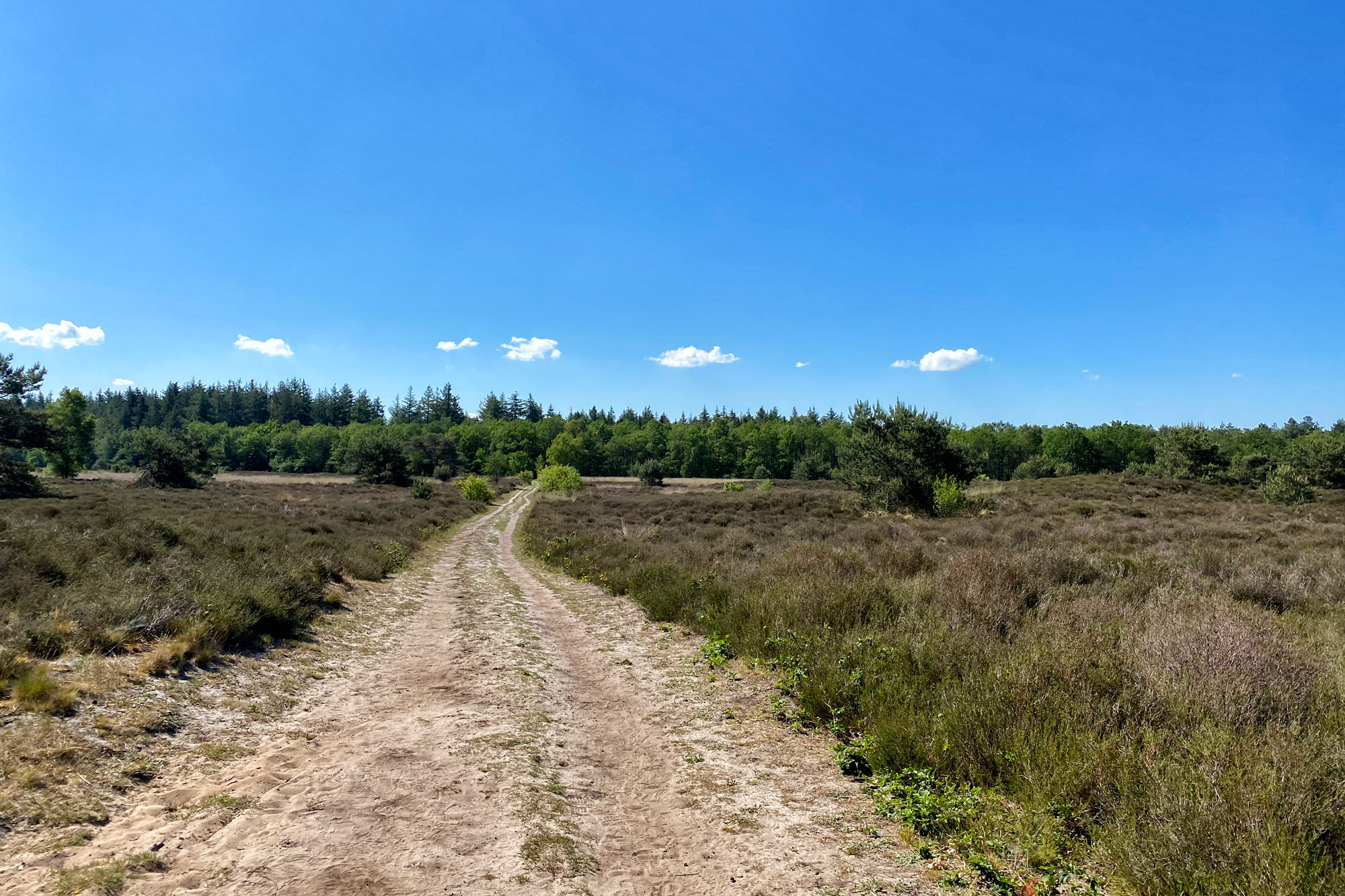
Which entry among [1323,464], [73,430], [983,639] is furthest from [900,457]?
[73,430]

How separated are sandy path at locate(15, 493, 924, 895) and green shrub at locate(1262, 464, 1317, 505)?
1748 inches

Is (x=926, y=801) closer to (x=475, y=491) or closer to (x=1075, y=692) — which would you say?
(x=1075, y=692)

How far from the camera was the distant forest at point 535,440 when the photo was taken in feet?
317

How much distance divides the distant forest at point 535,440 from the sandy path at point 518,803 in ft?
223

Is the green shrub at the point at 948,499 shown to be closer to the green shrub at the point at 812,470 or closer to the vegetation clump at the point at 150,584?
the vegetation clump at the point at 150,584

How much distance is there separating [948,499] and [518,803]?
27.0 metres

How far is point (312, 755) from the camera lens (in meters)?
5.36

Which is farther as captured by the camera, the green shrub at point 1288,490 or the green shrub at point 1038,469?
the green shrub at point 1038,469

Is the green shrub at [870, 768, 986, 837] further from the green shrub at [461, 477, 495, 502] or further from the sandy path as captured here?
the green shrub at [461, 477, 495, 502]

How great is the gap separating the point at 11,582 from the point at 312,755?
6076 mm

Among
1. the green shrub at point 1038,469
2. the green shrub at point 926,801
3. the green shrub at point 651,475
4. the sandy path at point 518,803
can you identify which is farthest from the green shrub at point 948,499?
the green shrub at point 1038,469

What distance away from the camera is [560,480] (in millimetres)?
66438

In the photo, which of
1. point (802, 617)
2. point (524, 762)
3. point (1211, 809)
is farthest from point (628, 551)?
point (1211, 809)

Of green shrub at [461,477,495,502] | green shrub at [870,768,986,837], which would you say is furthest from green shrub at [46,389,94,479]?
green shrub at [870,768,986,837]
